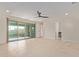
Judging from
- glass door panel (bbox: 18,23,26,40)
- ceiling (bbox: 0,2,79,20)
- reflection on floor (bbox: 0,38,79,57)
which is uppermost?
ceiling (bbox: 0,2,79,20)

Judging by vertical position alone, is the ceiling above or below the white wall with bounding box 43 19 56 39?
above

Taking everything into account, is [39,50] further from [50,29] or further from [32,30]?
[32,30]

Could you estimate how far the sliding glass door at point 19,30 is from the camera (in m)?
11.0

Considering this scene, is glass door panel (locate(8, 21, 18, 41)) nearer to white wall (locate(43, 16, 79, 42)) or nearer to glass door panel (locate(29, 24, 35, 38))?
glass door panel (locate(29, 24, 35, 38))

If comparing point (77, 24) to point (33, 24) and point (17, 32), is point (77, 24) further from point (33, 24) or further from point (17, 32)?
point (33, 24)

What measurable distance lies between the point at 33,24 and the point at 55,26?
12.0 feet

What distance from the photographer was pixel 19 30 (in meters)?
12.8

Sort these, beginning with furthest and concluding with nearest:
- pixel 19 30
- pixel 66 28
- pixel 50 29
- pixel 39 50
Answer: pixel 50 29, pixel 19 30, pixel 66 28, pixel 39 50

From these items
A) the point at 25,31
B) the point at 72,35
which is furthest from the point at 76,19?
the point at 25,31

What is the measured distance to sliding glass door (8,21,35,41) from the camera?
434 inches

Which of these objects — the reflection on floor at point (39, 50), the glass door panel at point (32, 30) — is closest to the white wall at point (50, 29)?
the glass door panel at point (32, 30)

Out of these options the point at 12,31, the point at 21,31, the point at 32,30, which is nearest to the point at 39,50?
the point at 12,31

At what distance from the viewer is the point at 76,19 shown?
1008cm

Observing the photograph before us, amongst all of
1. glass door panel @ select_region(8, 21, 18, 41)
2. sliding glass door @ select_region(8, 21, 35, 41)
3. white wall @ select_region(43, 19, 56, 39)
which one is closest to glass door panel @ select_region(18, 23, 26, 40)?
sliding glass door @ select_region(8, 21, 35, 41)
